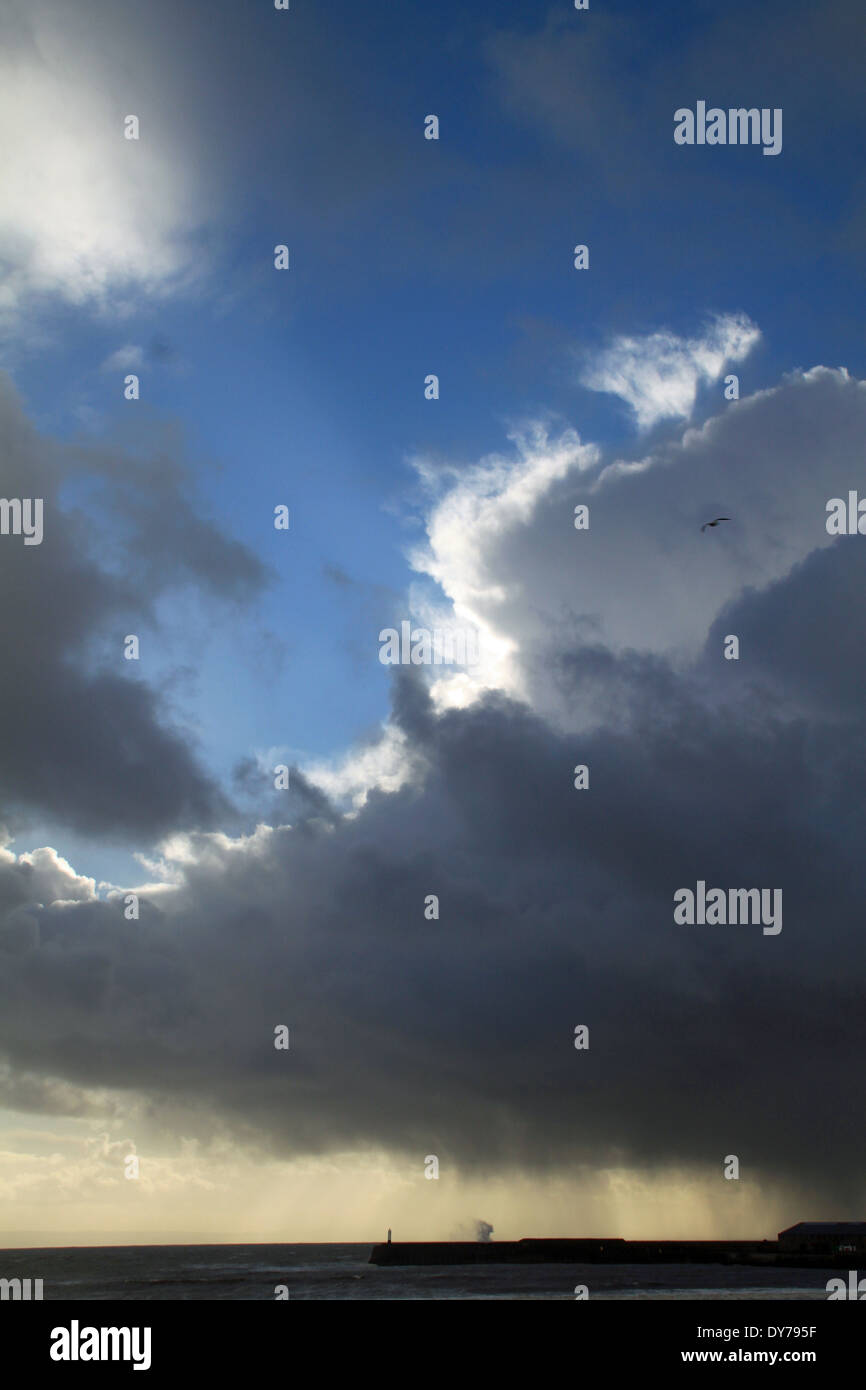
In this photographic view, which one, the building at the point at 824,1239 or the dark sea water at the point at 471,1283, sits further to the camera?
the building at the point at 824,1239

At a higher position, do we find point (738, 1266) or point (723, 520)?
point (723, 520)

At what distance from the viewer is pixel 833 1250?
15675 centimetres

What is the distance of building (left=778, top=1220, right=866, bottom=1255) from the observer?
506ft

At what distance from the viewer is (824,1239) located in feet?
532

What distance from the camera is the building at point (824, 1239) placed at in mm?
154125

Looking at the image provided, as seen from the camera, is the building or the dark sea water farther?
the building
